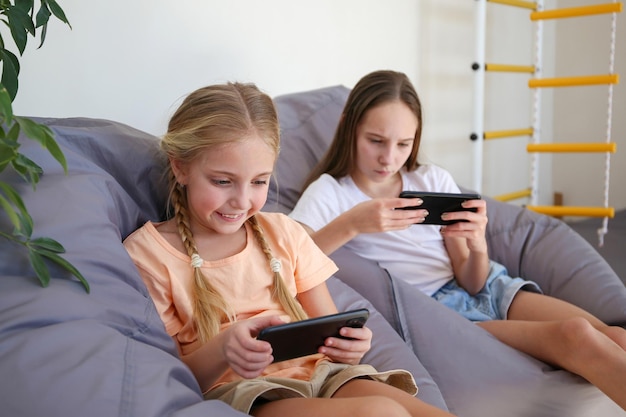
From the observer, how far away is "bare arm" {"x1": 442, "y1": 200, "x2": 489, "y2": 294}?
1778mm

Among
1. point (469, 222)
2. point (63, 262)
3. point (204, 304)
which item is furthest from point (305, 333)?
point (469, 222)

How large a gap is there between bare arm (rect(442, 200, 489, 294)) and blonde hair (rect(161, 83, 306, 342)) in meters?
0.55

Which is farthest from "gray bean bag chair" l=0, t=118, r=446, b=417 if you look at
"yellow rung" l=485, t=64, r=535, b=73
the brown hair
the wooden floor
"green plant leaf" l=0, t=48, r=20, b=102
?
"yellow rung" l=485, t=64, r=535, b=73

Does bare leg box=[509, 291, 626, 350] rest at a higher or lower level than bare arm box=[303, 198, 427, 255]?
lower

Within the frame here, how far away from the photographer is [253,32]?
243cm

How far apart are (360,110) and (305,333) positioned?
0.96 metres

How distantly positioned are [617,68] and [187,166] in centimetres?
326

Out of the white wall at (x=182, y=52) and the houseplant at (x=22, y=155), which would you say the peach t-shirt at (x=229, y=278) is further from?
the white wall at (x=182, y=52)

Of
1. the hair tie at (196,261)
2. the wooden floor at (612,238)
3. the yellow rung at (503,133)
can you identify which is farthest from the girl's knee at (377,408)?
the yellow rung at (503,133)

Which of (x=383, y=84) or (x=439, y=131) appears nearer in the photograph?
(x=383, y=84)

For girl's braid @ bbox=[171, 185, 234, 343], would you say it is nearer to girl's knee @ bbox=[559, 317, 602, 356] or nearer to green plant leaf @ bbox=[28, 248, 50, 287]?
green plant leaf @ bbox=[28, 248, 50, 287]

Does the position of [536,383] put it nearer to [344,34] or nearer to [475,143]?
[344,34]

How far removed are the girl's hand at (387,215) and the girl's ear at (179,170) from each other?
19.8 inches

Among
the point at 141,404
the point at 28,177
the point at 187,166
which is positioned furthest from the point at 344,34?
the point at 141,404
